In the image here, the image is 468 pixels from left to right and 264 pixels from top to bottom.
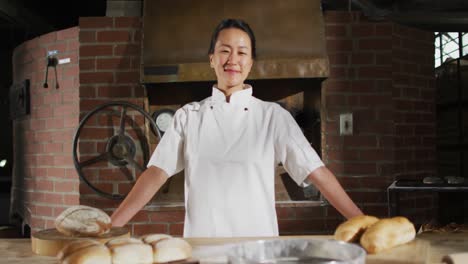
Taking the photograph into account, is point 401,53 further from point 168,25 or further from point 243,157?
point 243,157

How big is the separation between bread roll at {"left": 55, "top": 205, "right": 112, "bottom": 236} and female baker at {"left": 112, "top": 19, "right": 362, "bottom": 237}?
52 cm

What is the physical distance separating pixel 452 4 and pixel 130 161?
1.91 m

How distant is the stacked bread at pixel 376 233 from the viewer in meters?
0.88

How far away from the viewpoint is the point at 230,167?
1.66 m

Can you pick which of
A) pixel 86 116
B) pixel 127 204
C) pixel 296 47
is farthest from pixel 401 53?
pixel 127 204

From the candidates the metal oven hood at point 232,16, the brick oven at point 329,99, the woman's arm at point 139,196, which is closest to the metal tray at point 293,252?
the woman's arm at point 139,196

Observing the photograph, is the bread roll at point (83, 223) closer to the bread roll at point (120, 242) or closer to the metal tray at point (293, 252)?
the bread roll at point (120, 242)

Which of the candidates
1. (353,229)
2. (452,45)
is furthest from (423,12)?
(452,45)

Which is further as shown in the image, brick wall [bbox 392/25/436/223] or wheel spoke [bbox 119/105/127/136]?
brick wall [bbox 392/25/436/223]

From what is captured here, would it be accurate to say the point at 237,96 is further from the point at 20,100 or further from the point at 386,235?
the point at 20,100

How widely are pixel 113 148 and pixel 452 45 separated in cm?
470

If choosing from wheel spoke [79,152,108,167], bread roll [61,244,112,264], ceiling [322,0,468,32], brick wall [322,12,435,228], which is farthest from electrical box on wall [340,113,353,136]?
bread roll [61,244,112,264]

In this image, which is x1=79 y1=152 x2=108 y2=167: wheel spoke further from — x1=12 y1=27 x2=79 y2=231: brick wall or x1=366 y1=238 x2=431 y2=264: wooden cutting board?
x1=366 y1=238 x2=431 y2=264: wooden cutting board

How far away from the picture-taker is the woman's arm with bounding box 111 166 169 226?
139 centimetres
